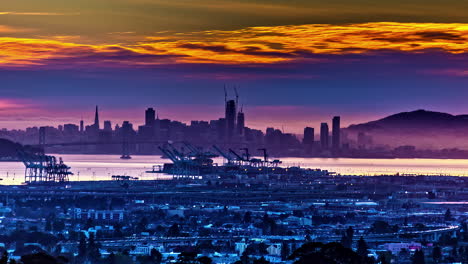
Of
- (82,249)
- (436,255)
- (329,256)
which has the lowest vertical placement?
(436,255)

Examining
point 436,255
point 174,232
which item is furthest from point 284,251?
point 174,232

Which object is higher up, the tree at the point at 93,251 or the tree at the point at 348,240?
the tree at the point at 348,240

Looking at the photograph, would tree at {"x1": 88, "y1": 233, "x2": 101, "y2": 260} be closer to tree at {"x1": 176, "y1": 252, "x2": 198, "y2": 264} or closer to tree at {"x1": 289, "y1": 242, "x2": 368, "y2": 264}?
tree at {"x1": 176, "y1": 252, "x2": 198, "y2": 264}

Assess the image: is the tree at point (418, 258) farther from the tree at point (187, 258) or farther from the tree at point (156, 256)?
the tree at point (187, 258)

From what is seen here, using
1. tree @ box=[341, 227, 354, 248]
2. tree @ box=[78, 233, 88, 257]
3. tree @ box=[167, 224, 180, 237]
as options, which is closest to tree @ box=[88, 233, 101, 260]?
tree @ box=[78, 233, 88, 257]

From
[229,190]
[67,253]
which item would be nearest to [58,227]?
[67,253]

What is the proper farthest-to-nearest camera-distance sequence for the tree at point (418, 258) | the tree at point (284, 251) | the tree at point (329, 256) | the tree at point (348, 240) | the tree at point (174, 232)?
the tree at point (174, 232)
the tree at point (348, 240)
the tree at point (284, 251)
the tree at point (418, 258)
the tree at point (329, 256)

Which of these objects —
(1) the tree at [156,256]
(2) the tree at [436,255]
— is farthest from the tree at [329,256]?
(2) the tree at [436,255]

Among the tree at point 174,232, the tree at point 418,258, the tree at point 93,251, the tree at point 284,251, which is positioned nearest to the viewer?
the tree at point 418,258

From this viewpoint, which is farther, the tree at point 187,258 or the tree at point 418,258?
the tree at point 418,258

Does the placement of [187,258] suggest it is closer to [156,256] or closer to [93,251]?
[156,256]

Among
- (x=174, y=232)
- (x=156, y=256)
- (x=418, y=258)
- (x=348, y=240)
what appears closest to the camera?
(x=418, y=258)

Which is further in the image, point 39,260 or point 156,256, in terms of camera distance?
point 156,256
